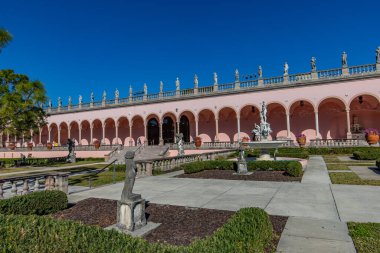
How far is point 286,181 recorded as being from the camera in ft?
38.1

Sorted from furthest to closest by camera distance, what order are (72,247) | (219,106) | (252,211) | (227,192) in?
(219,106), (227,192), (252,211), (72,247)

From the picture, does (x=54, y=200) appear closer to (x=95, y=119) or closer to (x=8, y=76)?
(x=8, y=76)

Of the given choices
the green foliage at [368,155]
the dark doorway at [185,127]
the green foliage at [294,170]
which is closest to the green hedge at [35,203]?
the green foliage at [294,170]

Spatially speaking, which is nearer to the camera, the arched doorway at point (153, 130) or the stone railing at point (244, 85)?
the stone railing at point (244, 85)

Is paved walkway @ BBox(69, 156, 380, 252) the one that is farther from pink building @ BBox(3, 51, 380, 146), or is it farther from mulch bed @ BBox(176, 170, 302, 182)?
pink building @ BBox(3, 51, 380, 146)

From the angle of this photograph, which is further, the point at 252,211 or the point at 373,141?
the point at 373,141

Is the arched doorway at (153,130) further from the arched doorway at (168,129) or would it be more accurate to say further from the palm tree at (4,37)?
the palm tree at (4,37)

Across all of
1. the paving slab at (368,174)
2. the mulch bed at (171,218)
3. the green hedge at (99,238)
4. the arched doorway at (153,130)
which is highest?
the arched doorway at (153,130)

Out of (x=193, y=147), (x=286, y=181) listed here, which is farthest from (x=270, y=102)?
(x=286, y=181)

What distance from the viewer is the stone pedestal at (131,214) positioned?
18.5 ft

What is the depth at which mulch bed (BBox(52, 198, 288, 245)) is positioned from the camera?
214 inches

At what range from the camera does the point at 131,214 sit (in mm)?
5648

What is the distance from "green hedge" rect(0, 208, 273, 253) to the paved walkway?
89 cm

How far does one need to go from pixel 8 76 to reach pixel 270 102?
27157 millimetres
